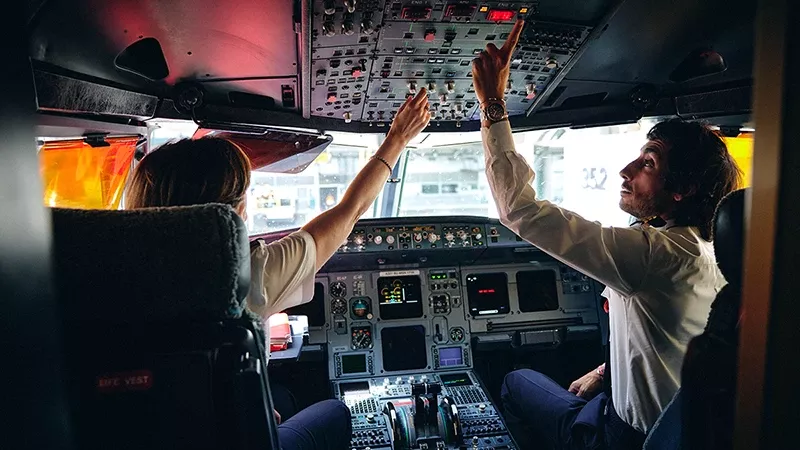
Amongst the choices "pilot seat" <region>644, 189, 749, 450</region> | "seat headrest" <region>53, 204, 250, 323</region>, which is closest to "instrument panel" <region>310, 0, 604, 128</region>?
"seat headrest" <region>53, 204, 250, 323</region>

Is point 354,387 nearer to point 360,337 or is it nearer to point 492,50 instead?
point 360,337

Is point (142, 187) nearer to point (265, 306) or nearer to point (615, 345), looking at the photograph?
point (265, 306)

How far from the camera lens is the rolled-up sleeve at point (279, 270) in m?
1.51

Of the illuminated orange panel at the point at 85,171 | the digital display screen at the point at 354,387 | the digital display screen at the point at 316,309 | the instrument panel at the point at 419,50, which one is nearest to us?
the instrument panel at the point at 419,50

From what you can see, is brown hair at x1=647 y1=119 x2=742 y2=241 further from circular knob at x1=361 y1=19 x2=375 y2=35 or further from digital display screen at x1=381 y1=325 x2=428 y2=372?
digital display screen at x1=381 y1=325 x2=428 y2=372

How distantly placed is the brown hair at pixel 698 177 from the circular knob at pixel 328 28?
3.85 feet

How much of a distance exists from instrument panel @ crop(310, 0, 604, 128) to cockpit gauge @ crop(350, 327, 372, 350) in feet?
4.88

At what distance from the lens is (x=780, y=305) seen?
603 millimetres

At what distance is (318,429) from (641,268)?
137 cm

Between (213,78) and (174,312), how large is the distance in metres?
1.52

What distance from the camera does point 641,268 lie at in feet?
5.75

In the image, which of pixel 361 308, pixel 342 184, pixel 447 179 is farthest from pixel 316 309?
pixel 447 179

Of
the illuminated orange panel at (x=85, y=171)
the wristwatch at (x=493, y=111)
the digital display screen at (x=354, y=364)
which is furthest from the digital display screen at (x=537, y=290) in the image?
the illuminated orange panel at (x=85, y=171)

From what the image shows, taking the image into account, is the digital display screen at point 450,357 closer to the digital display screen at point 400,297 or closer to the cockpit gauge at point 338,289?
the digital display screen at point 400,297
